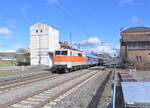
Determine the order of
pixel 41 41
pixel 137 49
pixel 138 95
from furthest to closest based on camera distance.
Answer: pixel 41 41, pixel 137 49, pixel 138 95

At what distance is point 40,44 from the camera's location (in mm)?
92500

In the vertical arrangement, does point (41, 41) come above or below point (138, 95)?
above

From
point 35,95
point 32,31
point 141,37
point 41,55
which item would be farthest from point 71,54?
point 32,31

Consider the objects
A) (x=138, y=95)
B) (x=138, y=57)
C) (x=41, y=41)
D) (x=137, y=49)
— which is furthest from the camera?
(x=41, y=41)

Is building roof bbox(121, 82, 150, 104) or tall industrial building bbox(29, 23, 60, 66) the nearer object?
building roof bbox(121, 82, 150, 104)

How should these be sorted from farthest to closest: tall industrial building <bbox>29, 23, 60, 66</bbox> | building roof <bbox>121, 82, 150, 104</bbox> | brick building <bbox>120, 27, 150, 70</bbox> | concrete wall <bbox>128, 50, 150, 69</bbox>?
Result: tall industrial building <bbox>29, 23, 60, 66</bbox> → brick building <bbox>120, 27, 150, 70</bbox> → concrete wall <bbox>128, 50, 150, 69</bbox> → building roof <bbox>121, 82, 150, 104</bbox>

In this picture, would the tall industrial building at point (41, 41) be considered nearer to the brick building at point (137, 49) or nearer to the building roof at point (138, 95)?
the brick building at point (137, 49)

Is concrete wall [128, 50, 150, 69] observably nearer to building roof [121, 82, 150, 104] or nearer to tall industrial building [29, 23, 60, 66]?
tall industrial building [29, 23, 60, 66]

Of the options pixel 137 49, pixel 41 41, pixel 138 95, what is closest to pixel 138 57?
pixel 137 49

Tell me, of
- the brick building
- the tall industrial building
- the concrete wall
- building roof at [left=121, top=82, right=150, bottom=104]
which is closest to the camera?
building roof at [left=121, top=82, right=150, bottom=104]

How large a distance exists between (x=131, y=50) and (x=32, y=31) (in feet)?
109

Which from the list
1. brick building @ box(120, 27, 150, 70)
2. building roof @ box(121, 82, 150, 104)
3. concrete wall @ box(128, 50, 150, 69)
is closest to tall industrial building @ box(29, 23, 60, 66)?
brick building @ box(120, 27, 150, 70)

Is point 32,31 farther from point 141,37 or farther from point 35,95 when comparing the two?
point 35,95

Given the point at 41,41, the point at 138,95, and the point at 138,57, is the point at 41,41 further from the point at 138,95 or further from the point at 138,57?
the point at 138,95
